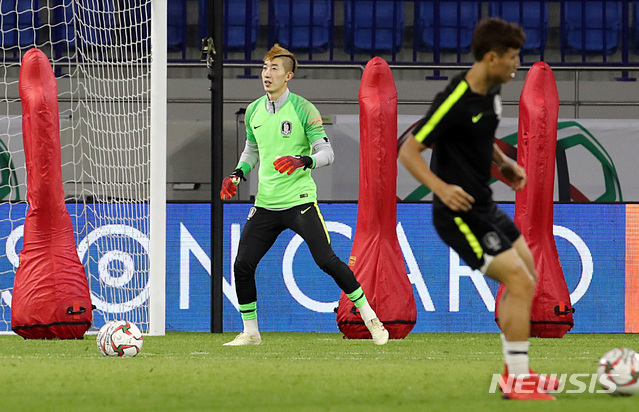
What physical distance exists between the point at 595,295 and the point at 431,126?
5334mm

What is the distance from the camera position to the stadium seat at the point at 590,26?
14648 mm

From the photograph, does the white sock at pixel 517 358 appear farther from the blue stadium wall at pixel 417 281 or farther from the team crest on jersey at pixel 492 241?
the blue stadium wall at pixel 417 281

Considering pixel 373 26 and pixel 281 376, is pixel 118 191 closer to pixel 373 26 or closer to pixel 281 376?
pixel 281 376

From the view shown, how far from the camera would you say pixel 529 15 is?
49.2 feet

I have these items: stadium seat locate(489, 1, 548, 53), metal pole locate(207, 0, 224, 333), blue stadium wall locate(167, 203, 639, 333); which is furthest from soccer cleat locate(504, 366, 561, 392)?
stadium seat locate(489, 1, 548, 53)

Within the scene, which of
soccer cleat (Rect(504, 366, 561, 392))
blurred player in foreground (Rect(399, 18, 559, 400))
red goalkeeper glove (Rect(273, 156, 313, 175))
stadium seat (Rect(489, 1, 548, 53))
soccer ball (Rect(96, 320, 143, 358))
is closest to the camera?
soccer cleat (Rect(504, 366, 561, 392))

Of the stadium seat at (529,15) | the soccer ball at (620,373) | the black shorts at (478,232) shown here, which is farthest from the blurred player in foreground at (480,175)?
the stadium seat at (529,15)

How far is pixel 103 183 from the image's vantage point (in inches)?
346

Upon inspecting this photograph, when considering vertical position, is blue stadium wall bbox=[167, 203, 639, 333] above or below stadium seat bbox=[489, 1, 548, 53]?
below

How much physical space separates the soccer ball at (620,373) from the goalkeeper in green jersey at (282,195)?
298cm

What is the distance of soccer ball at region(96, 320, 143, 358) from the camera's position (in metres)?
5.56

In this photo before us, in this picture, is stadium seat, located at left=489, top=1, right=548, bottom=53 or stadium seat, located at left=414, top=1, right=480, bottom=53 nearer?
stadium seat, located at left=414, top=1, right=480, bottom=53

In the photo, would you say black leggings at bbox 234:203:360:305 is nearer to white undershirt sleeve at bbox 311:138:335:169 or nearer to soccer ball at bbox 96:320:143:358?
white undershirt sleeve at bbox 311:138:335:169

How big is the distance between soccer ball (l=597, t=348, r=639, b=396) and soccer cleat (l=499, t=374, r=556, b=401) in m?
0.29
